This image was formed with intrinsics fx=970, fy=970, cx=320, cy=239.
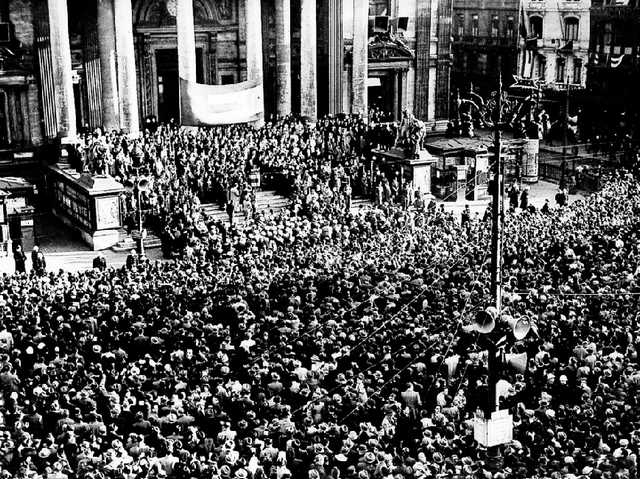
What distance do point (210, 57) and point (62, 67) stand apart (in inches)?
420

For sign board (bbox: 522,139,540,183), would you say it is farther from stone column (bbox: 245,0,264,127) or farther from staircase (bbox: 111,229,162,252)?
→ staircase (bbox: 111,229,162,252)

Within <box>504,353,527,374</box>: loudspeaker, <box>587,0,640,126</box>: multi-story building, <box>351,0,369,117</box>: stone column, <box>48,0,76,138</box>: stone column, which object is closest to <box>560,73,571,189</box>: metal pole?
<box>587,0,640,126</box>: multi-story building

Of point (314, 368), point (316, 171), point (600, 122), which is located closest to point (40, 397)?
point (314, 368)

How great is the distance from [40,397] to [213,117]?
78.5 ft

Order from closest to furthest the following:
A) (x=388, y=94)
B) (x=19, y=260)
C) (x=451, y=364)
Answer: (x=451, y=364)
(x=19, y=260)
(x=388, y=94)

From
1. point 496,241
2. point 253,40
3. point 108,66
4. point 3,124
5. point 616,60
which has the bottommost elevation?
point 3,124

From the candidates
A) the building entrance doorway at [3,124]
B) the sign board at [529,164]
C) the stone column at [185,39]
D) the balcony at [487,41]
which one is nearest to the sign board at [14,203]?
the building entrance doorway at [3,124]

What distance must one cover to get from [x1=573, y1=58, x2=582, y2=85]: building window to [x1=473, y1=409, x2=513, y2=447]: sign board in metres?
52.4

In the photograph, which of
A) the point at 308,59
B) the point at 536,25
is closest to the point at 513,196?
the point at 308,59

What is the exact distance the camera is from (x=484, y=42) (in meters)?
68.8

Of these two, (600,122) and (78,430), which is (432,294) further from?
(600,122)

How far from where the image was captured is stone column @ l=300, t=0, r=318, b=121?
46.9m

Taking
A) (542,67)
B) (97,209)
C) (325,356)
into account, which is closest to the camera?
(325,356)

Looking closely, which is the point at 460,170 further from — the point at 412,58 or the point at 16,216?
the point at 16,216
